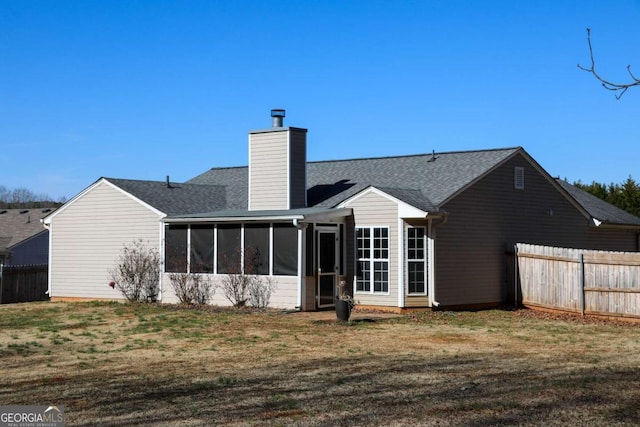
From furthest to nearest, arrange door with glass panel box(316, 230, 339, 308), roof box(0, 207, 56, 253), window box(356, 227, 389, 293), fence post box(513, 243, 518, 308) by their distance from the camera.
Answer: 1. roof box(0, 207, 56, 253)
2. fence post box(513, 243, 518, 308)
3. door with glass panel box(316, 230, 339, 308)
4. window box(356, 227, 389, 293)

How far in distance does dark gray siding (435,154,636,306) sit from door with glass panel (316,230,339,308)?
291cm

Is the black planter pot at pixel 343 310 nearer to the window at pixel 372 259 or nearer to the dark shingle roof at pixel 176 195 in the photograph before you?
the window at pixel 372 259

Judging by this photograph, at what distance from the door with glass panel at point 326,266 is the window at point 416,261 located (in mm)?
2181

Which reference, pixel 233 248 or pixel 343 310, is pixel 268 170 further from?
pixel 343 310

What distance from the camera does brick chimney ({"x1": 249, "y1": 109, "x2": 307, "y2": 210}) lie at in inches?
984

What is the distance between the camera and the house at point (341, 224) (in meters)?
22.3

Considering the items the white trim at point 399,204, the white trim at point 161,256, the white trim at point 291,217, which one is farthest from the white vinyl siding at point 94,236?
the white trim at point 399,204

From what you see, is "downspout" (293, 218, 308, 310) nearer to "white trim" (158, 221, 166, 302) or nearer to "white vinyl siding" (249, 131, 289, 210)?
"white vinyl siding" (249, 131, 289, 210)

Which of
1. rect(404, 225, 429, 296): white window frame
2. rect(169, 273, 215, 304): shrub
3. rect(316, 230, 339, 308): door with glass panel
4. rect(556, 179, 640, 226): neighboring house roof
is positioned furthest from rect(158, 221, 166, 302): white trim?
rect(556, 179, 640, 226): neighboring house roof

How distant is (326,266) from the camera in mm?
22875

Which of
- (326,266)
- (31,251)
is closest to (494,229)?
(326,266)

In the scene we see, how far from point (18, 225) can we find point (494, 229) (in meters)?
29.8

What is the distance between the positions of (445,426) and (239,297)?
588 inches

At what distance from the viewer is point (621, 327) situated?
19.4 metres
